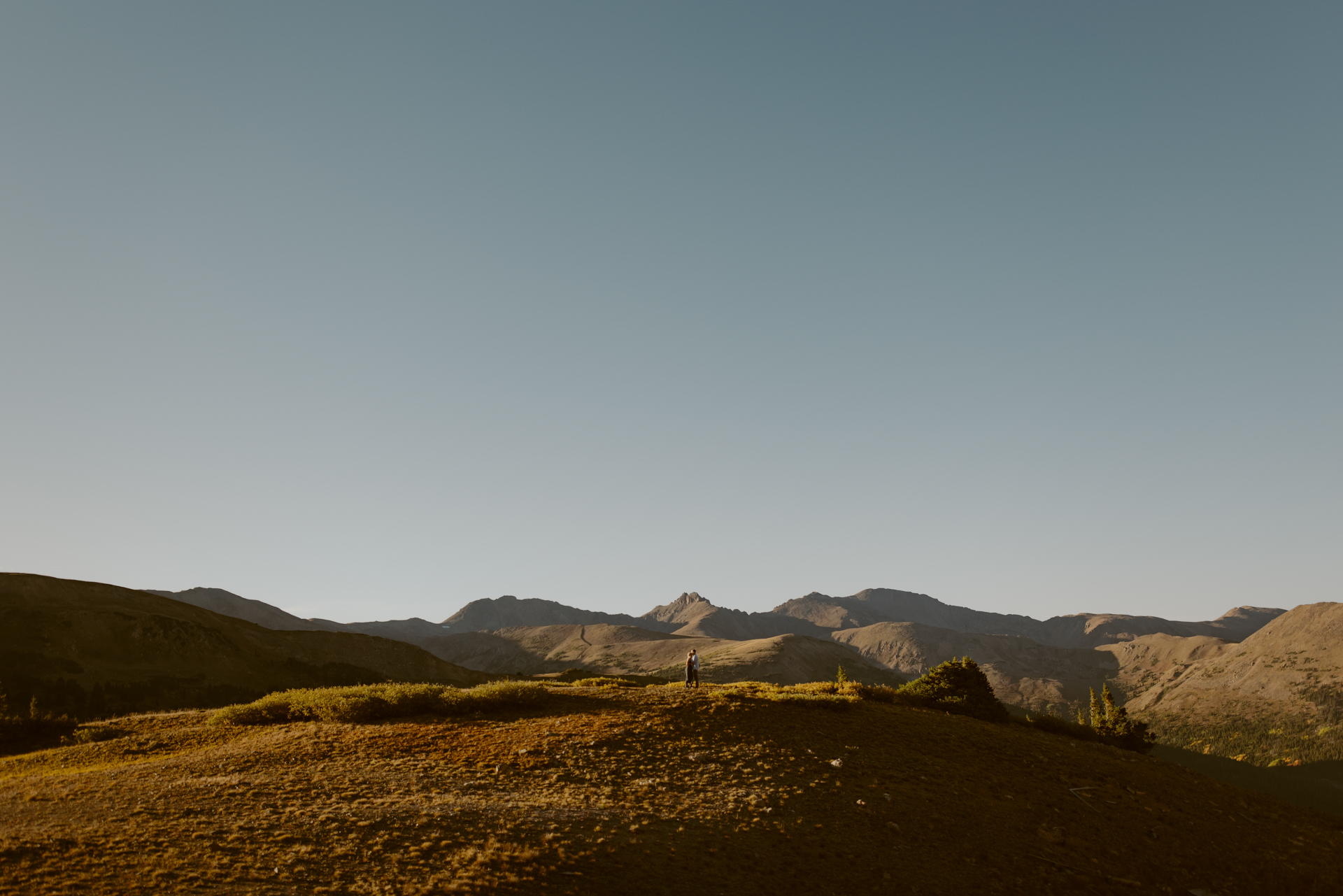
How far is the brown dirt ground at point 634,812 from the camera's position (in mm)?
12805

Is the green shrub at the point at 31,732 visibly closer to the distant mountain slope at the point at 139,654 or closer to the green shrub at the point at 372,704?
the green shrub at the point at 372,704

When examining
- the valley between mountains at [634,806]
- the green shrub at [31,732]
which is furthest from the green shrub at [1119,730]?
the green shrub at [31,732]

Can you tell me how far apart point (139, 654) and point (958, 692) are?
240ft

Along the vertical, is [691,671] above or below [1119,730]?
above

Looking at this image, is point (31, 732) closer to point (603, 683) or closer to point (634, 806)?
point (603, 683)

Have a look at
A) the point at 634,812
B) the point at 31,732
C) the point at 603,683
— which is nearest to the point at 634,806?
the point at 634,812

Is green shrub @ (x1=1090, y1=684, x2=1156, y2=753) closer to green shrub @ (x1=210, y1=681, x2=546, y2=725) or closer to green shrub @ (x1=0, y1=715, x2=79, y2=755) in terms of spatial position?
green shrub @ (x1=210, y1=681, x2=546, y2=725)

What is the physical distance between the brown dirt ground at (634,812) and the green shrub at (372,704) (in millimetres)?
1058

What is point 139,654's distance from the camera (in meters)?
67.7

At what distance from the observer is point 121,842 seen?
12.7 meters

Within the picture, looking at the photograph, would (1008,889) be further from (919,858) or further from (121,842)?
(121,842)

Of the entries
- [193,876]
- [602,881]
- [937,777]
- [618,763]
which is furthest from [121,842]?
[937,777]

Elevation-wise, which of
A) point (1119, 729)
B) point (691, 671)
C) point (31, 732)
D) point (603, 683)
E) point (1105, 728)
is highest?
point (691, 671)

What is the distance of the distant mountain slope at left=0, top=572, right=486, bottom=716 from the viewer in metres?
58.9
